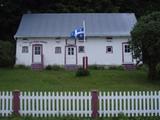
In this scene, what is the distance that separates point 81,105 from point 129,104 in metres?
1.75

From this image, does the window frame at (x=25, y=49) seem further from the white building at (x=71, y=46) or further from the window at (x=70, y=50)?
the window at (x=70, y=50)

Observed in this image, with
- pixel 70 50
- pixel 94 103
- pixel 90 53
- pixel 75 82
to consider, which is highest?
pixel 70 50

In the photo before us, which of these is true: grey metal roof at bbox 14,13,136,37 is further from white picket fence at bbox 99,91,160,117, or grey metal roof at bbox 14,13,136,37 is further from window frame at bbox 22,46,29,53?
white picket fence at bbox 99,91,160,117

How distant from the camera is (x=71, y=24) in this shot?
47.0m

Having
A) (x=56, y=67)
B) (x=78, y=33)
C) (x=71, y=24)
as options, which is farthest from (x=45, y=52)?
(x=78, y=33)

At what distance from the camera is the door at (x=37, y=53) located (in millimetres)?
44625

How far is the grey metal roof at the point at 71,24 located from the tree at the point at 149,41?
1213 centimetres

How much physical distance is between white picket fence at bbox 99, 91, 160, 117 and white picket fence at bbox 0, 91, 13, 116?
10.8 ft

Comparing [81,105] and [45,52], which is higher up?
[45,52]

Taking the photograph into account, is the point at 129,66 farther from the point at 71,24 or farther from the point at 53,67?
the point at 71,24

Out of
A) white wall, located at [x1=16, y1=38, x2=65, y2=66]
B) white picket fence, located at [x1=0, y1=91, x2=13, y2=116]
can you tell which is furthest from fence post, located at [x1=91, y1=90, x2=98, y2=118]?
white wall, located at [x1=16, y1=38, x2=65, y2=66]

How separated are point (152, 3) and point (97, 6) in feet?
Result: 26.9

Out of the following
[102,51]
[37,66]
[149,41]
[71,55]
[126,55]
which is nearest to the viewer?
[149,41]

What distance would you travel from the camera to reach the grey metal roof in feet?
148
